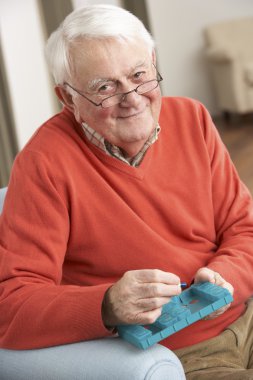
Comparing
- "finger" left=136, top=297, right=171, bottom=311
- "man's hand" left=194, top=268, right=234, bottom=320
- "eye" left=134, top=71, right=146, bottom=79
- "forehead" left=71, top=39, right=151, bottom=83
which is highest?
"forehead" left=71, top=39, right=151, bottom=83

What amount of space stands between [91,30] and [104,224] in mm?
451

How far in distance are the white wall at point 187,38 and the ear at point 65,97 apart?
5.44 meters

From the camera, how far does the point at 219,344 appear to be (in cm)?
156

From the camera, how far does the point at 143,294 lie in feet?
4.22

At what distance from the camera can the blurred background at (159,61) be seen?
4890 mm

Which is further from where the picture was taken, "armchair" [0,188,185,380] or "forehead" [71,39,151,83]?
"forehead" [71,39,151,83]

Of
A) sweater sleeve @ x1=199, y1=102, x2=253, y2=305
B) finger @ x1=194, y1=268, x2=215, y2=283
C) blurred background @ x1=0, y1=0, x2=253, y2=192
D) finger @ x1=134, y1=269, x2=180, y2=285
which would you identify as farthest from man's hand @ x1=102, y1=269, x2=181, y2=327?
blurred background @ x1=0, y1=0, x2=253, y2=192

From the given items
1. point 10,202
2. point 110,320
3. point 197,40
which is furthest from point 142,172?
point 197,40

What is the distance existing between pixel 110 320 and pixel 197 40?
615 centimetres

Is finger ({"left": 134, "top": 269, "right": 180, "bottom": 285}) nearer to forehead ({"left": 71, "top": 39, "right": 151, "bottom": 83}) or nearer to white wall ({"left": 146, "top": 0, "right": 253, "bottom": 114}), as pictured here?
forehead ({"left": 71, "top": 39, "right": 151, "bottom": 83})

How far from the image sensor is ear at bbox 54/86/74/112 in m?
1.63

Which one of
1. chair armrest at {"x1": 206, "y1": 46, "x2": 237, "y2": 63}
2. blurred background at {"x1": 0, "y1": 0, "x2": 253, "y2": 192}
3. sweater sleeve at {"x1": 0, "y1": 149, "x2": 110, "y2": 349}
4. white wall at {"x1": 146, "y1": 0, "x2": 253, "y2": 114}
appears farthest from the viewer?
white wall at {"x1": 146, "y1": 0, "x2": 253, "y2": 114}

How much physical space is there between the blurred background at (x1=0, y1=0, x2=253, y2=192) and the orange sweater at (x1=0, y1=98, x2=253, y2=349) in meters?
2.54

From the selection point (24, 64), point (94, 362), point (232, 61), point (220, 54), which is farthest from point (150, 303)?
point (220, 54)
